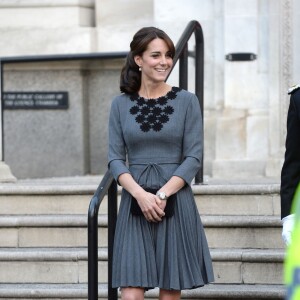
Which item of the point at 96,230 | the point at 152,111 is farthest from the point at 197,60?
the point at 152,111

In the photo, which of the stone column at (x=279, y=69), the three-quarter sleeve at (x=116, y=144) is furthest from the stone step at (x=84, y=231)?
the stone column at (x=279, y=69)

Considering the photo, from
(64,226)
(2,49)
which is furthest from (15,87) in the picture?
(64,226)

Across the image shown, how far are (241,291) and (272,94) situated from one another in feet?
10.6

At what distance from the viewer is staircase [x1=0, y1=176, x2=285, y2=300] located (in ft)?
23.7

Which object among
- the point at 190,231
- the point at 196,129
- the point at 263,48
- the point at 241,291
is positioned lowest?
the point at 241,291

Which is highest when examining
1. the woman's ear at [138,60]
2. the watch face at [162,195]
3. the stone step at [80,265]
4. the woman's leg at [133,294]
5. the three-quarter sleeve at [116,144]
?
the woman's ear at [138,60]

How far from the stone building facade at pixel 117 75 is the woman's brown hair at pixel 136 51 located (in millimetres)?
4104

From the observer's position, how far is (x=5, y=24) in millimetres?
10828

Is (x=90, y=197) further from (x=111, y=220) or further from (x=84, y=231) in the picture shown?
(x=111, y=220)

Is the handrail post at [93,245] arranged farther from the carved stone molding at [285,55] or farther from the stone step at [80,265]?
the carved stone molding at [285,55]

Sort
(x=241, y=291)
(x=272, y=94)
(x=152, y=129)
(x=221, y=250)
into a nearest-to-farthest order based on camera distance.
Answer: (x=152, y=129)
(x=241, y=291)
(x=221, y=250)
(x=272, y=94)

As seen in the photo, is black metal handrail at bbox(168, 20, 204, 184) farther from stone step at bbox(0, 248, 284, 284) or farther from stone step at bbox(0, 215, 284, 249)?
stone step at bbox(0, 248, 284, 284)

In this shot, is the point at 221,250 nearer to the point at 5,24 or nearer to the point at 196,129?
the point at 196,129

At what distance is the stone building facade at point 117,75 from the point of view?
985 cm
